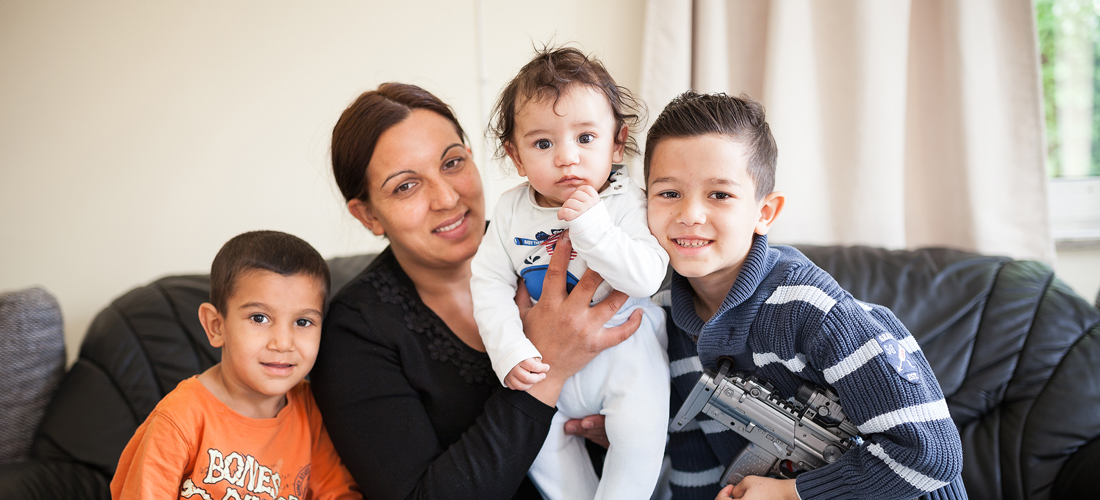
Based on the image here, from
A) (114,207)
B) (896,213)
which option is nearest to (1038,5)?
(896,213)

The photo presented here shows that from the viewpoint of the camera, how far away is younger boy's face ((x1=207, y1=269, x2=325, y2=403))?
1.27 metres

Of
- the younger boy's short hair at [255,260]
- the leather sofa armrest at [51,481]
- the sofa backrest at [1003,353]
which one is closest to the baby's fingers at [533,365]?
the younger boy's short hair at [255,260]

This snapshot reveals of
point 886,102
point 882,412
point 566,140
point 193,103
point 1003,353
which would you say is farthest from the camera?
point 193,103

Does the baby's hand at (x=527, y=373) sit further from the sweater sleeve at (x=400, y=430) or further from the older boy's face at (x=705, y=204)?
the older boy's face at (x=705, y=204)

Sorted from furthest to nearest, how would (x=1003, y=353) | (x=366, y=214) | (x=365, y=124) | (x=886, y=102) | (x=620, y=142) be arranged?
(x=886, y=102) → (x=1003, y=353) → (x=366, y=214) → (x=365, y=124) → (x=620, y=142)

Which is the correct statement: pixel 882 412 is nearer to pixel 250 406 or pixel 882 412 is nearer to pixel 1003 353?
pixel 1003 353

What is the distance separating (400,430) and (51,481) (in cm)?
101

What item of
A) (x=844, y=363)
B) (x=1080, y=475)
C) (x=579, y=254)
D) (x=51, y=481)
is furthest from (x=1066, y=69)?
(x=51, y=481)

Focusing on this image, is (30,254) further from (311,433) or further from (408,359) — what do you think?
(408,359)

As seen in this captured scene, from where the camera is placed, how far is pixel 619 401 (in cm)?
120

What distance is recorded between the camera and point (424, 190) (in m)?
1.35

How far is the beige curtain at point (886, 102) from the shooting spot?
2.03 meters

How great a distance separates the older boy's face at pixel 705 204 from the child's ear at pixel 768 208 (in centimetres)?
3

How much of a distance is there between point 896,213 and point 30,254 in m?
3.04
